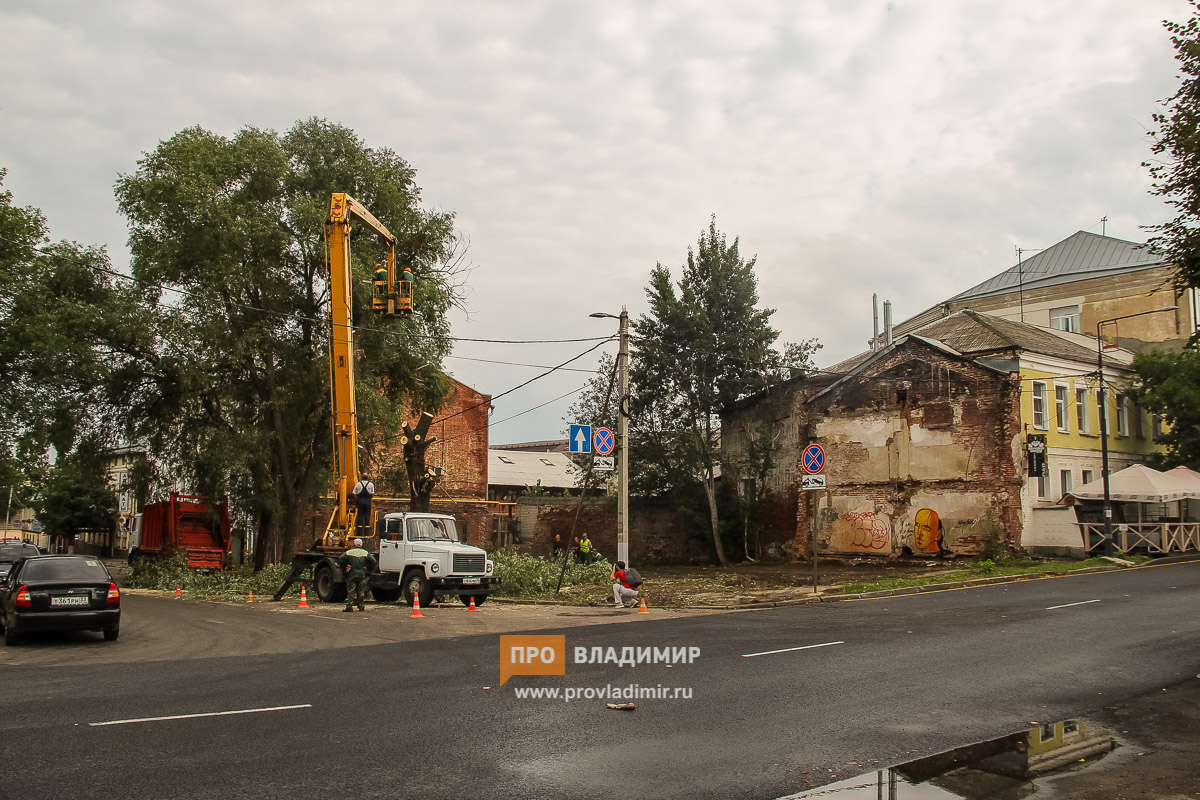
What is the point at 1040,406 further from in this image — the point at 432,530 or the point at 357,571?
the point at 357,571

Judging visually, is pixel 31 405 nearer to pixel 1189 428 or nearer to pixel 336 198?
pixel 336 198

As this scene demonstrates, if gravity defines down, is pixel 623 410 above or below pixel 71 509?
above

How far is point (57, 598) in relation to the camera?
14.7 m

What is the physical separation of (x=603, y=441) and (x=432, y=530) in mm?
4768

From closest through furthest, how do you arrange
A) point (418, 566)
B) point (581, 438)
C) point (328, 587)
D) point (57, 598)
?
point (57, 598) → point (418, 566) → point (328, 587) → point (581, 438)

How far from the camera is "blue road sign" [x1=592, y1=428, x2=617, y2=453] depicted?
22.4 meters

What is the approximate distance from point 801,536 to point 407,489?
1610cm

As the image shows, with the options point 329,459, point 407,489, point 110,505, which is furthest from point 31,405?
point 110,505

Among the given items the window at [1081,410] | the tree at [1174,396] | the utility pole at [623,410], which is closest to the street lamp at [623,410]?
the utility pole at [623,410]

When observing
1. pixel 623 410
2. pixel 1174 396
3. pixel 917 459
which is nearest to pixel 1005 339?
pixel 917 459

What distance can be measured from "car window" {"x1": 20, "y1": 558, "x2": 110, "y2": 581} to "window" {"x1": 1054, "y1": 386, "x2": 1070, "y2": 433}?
105 ft

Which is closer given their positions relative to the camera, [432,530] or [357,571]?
[357,571]

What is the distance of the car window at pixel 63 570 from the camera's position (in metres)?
15.0

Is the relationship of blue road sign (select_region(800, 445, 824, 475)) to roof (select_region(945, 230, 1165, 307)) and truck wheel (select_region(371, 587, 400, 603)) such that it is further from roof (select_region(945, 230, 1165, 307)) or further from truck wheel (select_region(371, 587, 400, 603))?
roof (select_region(945, 230, 1165, 307))
